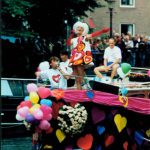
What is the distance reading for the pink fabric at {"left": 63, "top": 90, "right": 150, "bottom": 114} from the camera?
399 inches

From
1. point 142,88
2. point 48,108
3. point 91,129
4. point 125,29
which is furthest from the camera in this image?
point 125,29

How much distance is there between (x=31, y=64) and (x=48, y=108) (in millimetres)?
14811

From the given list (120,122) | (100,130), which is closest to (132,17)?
(120,122)

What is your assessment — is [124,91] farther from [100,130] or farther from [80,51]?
[80,51]

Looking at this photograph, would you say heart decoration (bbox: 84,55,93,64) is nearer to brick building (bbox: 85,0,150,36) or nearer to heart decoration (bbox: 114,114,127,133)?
heart decoration (bbox: 114,114,127,133)

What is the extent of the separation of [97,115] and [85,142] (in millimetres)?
442

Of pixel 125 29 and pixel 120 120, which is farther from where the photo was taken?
pixel 125 29

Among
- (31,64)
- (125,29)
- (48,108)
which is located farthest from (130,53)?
(48,108)

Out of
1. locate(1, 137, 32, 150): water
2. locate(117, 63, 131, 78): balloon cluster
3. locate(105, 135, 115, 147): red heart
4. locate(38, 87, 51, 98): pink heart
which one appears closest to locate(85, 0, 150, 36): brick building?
locate(1, 137, 32, 150): water

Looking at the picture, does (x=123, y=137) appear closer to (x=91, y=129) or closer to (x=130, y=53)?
(x=91, y=129)

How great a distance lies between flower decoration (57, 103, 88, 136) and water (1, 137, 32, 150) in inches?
151

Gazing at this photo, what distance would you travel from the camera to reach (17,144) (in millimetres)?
14164

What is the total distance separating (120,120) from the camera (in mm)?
10570

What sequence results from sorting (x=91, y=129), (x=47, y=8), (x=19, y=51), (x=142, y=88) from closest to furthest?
(x=91, y=129)
(x=142, y=88)
(x=47, y=8)
(x=19, y=51)
